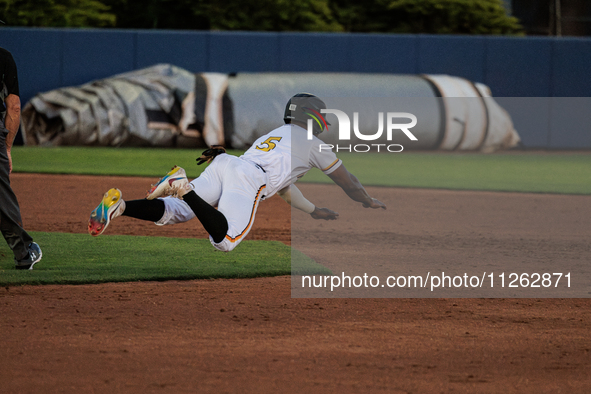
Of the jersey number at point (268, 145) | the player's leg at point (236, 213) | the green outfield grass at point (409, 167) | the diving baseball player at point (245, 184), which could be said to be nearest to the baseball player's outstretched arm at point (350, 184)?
the diving baseball player at point (245, 184)

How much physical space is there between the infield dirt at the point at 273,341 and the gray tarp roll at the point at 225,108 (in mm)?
10472

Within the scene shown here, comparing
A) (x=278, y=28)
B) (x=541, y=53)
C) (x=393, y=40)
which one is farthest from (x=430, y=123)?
(x=278, y=28)

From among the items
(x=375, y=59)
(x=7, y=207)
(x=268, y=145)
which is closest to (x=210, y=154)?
(x=268, y=145)

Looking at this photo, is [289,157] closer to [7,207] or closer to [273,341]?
[273,341]

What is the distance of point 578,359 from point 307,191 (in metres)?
7.81

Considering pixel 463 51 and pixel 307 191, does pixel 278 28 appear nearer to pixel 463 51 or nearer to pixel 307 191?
pixel 463 51

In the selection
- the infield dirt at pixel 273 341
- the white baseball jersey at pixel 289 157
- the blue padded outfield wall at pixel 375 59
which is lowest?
the infield dirt at pixel 273 341

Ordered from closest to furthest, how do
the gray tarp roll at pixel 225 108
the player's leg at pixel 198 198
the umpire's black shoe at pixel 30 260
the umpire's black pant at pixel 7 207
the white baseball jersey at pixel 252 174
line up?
the player's leg at pixel 198 198 < the white baseball jersey at pixel 252 174 < the umpire's black pant at pixel 7 207 < the umpire's black shoe at pixel 30 260 < the gray tarp roll at pixel 225 108

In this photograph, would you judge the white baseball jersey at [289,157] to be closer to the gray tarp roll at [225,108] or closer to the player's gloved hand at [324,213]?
the player's gloved hand at [324,213]

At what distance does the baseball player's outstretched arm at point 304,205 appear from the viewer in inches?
234

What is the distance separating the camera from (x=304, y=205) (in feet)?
19.7

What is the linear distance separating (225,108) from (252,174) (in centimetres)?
1161

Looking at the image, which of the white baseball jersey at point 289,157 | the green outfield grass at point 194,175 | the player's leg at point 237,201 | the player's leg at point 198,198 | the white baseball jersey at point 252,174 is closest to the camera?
the player's leg at point 198,198

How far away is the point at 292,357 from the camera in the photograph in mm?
4023
